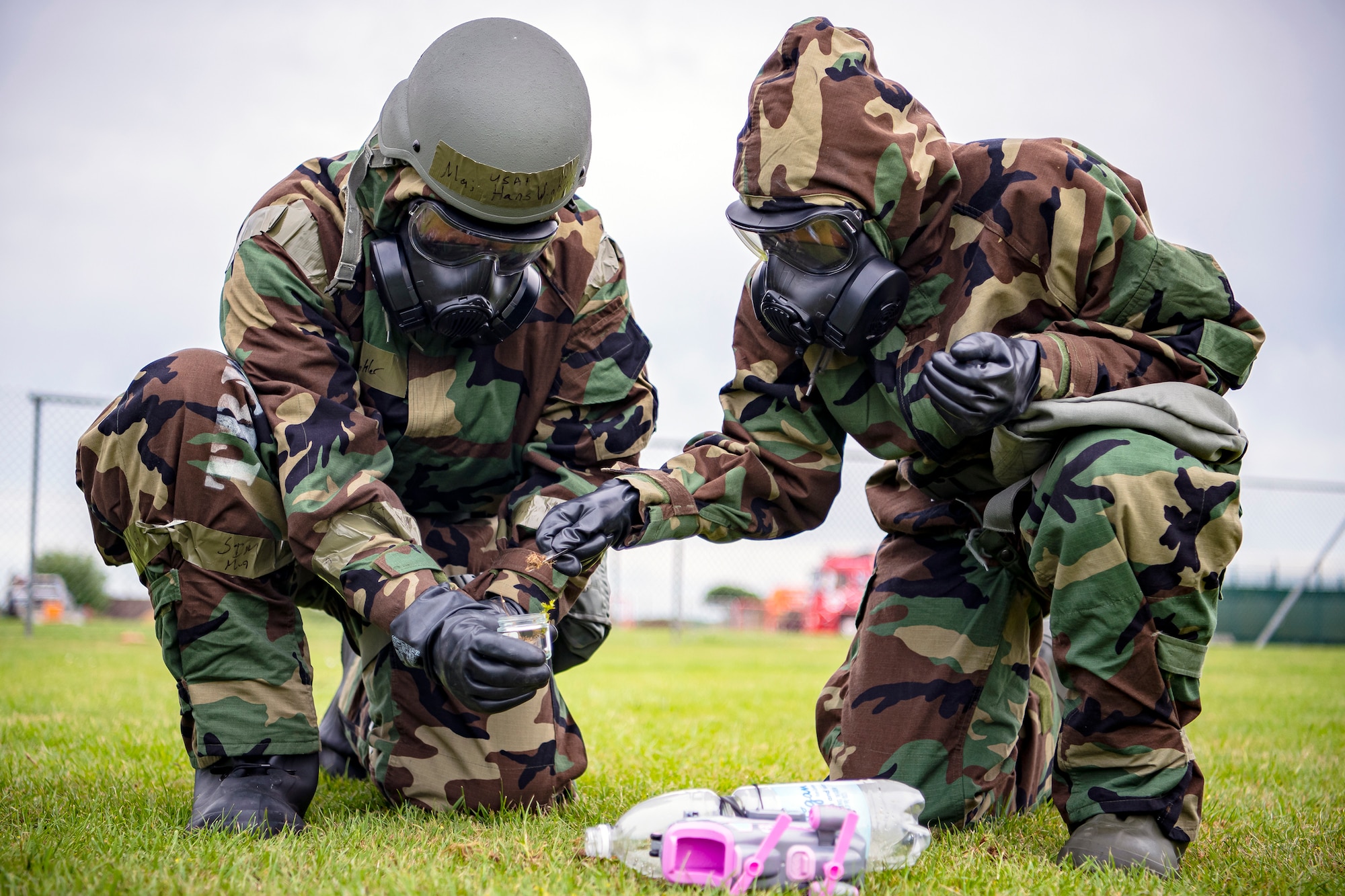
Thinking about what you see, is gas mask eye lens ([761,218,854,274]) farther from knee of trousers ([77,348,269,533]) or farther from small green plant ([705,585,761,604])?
small green plant ([705,585,761,604])

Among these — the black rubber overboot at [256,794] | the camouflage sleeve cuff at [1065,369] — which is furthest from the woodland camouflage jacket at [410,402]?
the camouflage sleeve cuff at [1065,369]

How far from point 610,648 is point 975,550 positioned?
27.9ft

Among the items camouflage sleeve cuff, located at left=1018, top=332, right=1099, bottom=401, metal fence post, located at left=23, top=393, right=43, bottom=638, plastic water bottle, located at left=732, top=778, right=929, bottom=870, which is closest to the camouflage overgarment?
camouflage sleeve cuff, located at left=1018, top=332, right=1099, bottom=401

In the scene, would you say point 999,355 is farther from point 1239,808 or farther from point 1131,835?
point 1239,808

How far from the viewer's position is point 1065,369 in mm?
2201

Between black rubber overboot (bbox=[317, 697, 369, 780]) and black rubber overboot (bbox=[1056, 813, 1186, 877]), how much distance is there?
2.01 meters

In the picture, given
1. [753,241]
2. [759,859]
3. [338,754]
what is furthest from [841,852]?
[338,754]

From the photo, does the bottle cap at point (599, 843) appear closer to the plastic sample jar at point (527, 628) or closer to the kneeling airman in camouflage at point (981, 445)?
the plastic sample jar at point (527, 628)

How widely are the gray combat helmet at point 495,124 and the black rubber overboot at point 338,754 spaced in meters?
1.65

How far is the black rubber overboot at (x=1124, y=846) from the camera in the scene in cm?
197

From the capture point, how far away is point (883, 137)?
7.73ft

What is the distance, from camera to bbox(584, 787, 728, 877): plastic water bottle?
1.81 meters

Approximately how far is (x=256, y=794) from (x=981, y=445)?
1805 millimetres

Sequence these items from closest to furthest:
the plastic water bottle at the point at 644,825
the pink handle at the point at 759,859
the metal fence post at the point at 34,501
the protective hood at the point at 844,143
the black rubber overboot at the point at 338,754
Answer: the pink handle at the point at 759,859, the plastic water bottle at the point at 644,825, the protective hood at the point at 844,143, the black rubber overboot at the point at 338,754, the metal fence post at the point at 34,501
